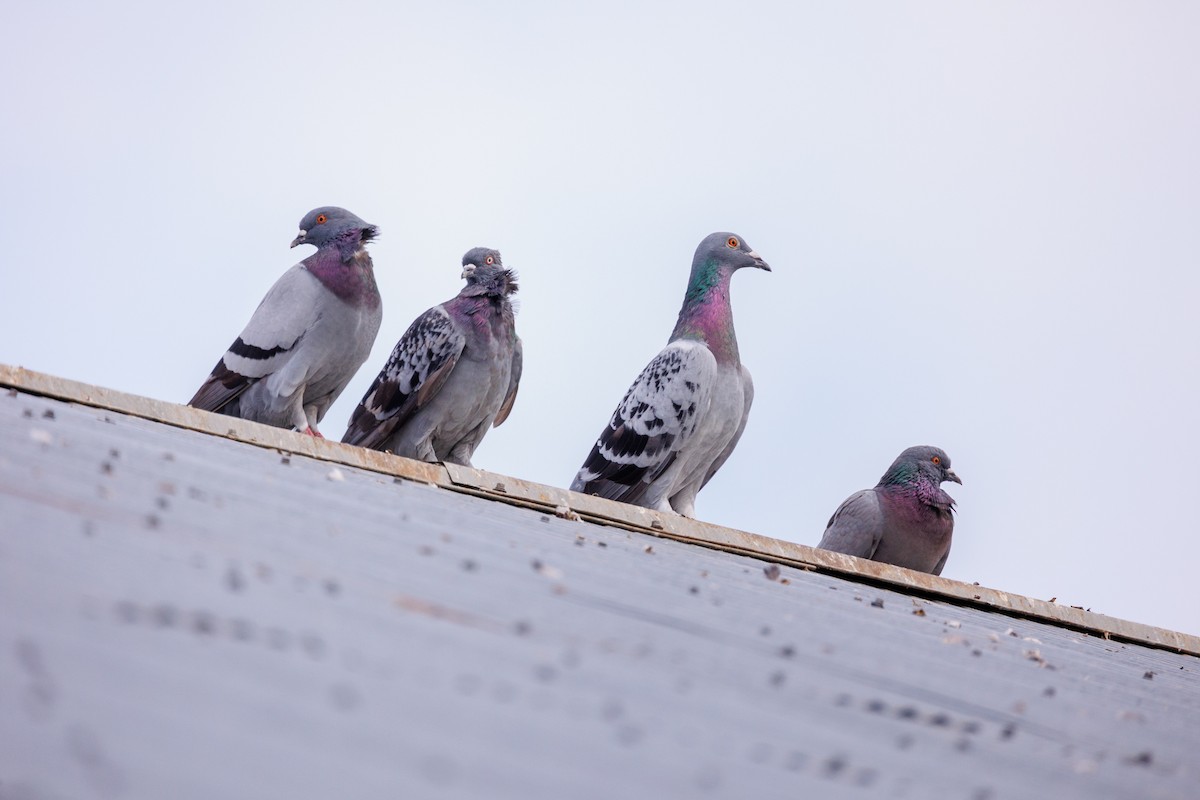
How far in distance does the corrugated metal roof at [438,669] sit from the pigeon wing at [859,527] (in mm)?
6263

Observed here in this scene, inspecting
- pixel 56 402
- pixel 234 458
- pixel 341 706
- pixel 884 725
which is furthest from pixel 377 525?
pixel 56 402

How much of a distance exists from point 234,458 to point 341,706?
3.11 metres

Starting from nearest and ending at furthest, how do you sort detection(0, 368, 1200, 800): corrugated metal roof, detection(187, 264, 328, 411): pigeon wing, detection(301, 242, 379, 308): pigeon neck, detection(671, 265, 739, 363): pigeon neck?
1. detection(0, 368, 1200, 800): corrugated metal roof
2. detection(187, 264, 328, 411): pigeon wing
3. detection(301, 242, 379, 308): pigeon neck
4. detection(671, 265, 739, 363): pigeon neck

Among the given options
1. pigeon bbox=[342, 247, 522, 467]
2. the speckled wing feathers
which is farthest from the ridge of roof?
pigeon bbox=[342, 247, 522, 467]

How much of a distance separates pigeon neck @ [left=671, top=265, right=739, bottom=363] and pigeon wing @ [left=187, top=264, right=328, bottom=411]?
10.1ft

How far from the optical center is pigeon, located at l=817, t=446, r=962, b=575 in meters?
11.2

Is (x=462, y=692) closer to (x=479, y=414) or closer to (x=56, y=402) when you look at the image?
(x=56, y=402)

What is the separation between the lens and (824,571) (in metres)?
6.77

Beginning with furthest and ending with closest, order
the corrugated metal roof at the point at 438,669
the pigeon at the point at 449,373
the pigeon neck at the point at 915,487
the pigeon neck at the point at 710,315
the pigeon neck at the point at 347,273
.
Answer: the pigeon neck at the point at 710,315 → the pigeon neck at the point at 915,487 → the pigeon at the point at 449,373 → the pigeon neck at the point at 347,273 → the corrugated metal roof at the point at 438,669

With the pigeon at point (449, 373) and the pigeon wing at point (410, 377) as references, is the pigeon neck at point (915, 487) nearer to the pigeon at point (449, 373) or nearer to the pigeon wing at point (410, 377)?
the pigeon at point (449, 373)

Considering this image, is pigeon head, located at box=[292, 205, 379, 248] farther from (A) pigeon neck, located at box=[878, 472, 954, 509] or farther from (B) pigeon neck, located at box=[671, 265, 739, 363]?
(A) pigeon neck, located at box=[878, 472, 954, 509]

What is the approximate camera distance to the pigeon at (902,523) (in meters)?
11.2

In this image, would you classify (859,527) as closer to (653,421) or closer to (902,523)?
(902,523)

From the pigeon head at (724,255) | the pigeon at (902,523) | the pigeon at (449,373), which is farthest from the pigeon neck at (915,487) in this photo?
the pigeon at (449,373)
